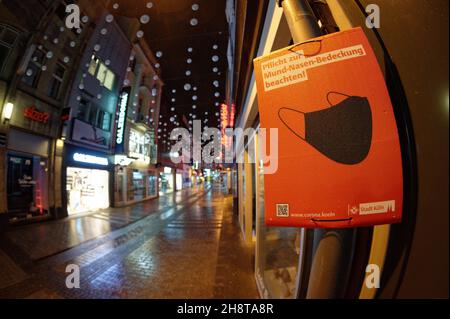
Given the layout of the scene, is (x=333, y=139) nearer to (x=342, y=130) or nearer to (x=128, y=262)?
(x=342, y=130)

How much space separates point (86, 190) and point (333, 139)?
14.3 metres

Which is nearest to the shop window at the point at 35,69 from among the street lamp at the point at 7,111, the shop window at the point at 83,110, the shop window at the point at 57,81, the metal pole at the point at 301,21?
the shop window at the point at 57,81

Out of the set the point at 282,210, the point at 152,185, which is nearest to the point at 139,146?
the point at 152,185

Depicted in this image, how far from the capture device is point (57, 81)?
9.92m

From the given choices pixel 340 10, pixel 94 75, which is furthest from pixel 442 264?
pixel 94 75

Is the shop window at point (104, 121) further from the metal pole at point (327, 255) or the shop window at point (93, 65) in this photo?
the metal pole at point (327, 255)

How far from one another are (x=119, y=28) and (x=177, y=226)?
14.7m

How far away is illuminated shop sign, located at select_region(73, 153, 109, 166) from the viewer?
419 inches

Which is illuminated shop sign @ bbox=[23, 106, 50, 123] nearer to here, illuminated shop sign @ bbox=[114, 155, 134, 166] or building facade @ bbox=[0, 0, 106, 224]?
building facade @ bbox=[0, 0, 106, 224]

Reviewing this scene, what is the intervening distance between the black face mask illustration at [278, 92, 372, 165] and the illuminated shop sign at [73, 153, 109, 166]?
13060 millimetres

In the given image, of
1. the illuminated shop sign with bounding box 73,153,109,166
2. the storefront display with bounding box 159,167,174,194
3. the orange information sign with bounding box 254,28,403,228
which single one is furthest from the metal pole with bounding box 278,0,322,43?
the storefront display with bounding box 159,167,174,194

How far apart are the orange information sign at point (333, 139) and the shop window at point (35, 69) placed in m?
12.4

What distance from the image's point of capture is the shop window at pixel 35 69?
28.1 ft

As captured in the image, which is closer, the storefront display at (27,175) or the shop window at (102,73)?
the storefront display at (27,175)
